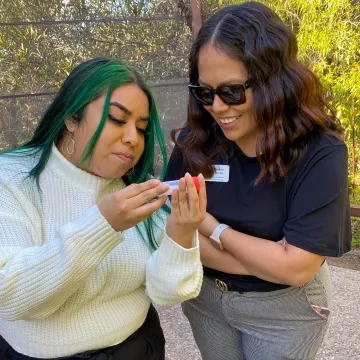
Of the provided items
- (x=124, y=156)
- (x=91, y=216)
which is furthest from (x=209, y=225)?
(x=91, y=216)

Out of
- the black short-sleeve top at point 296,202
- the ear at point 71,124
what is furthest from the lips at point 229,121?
the ear at point 71,124

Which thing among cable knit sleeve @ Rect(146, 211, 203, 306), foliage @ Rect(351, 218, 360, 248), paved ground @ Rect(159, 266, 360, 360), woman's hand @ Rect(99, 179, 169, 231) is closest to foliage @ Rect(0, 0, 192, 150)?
paved ground @ Rect(159, 266, 360, 360)

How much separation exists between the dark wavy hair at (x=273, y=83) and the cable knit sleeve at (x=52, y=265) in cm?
57

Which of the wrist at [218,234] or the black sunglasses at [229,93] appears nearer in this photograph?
the black sunglasses at [229,93]

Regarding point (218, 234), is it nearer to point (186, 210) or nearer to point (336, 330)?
point (186, 210)

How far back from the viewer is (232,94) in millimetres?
1469

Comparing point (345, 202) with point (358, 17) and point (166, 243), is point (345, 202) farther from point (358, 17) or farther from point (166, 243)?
point (358, 17)

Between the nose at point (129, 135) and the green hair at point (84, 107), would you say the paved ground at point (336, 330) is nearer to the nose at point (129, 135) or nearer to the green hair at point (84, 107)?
the green hair at point (84, 107)

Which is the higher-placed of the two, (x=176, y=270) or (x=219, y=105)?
(x=219, y=105)

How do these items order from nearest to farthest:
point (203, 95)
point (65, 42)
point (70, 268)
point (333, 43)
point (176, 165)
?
point (70, 268) → point (203, 95) → point (176, 165) → point (65, 42) → point (333, 43)

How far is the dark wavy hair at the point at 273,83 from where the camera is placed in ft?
4.74

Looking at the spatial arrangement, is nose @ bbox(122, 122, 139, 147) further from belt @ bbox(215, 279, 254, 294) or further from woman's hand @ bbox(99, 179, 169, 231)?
belt @ bbox(215, 279, 254, 294)

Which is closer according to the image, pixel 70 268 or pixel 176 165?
pixel 70 268

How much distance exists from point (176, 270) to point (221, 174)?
0.38m
